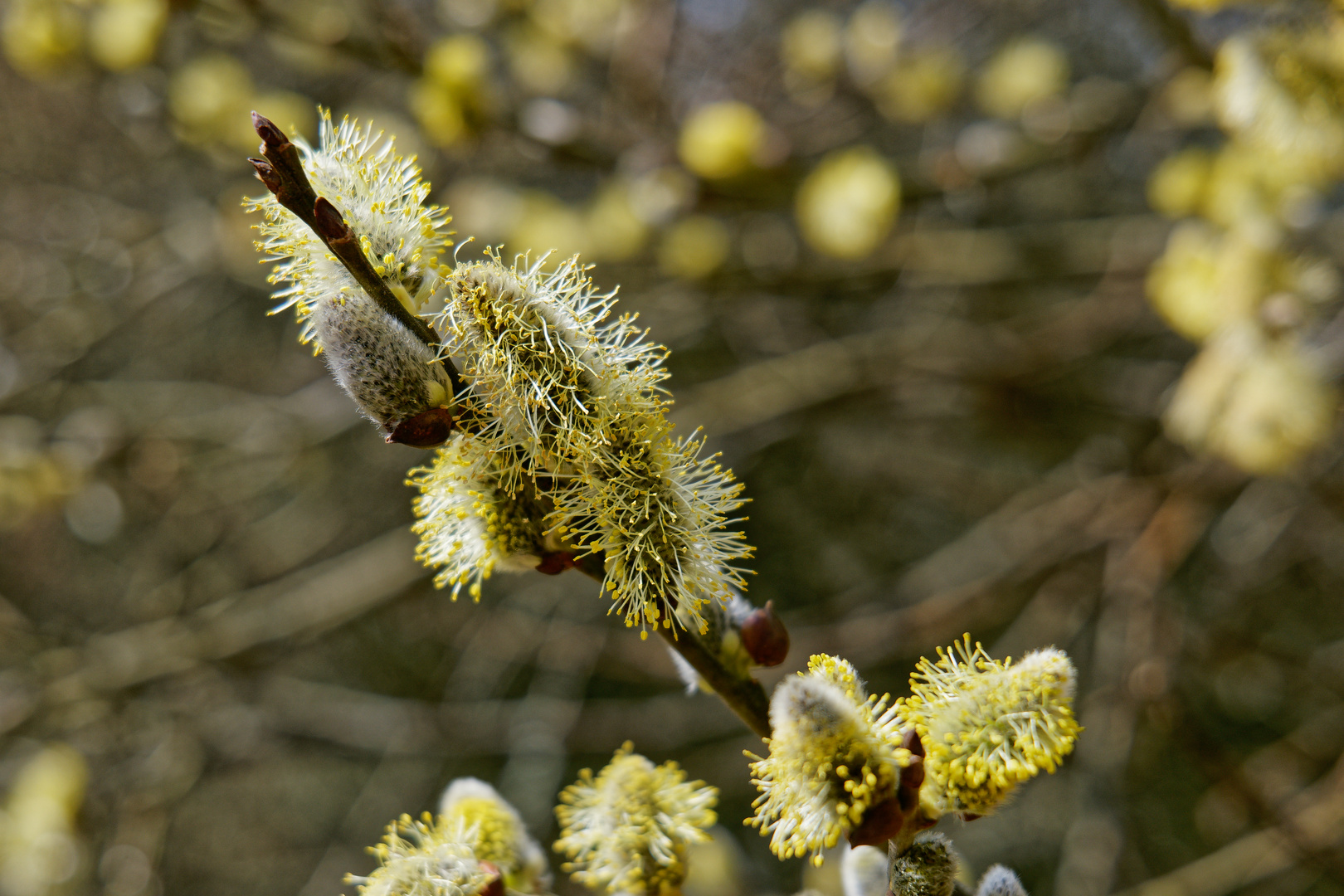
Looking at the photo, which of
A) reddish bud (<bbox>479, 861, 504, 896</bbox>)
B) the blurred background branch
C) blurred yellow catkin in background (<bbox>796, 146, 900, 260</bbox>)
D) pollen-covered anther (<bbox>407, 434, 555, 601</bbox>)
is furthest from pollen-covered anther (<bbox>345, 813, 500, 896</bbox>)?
blurred yellow catkin in background (<bbox>796, 146, 900, 260</bbox>)

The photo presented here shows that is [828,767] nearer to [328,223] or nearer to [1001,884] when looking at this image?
[1001,884]

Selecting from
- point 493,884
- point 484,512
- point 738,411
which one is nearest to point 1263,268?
point 738,411

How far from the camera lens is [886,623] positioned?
2201mm

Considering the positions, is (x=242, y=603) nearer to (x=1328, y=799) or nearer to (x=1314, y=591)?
(x=1328, y=799)

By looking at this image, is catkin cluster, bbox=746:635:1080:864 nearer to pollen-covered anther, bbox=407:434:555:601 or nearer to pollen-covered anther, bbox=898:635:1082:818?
pollen-covered anther, bbox=898:635:1082:818

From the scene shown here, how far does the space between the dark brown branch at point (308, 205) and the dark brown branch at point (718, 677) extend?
0.25 meters

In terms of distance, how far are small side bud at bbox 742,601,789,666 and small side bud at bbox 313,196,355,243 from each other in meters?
0.48

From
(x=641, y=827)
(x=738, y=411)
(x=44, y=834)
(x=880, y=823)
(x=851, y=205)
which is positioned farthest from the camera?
(x=738, y=411)

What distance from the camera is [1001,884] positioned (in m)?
0.74

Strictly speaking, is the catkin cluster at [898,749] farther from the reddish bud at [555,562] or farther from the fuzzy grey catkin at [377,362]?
the fuzzy grey catkin at [377,362]

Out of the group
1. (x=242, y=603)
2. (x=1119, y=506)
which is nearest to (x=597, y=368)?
(x=1119, y=506)

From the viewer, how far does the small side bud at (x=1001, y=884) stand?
2.39 feet

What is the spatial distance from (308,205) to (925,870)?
76 centimetres

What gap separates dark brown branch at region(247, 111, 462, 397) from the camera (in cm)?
68
